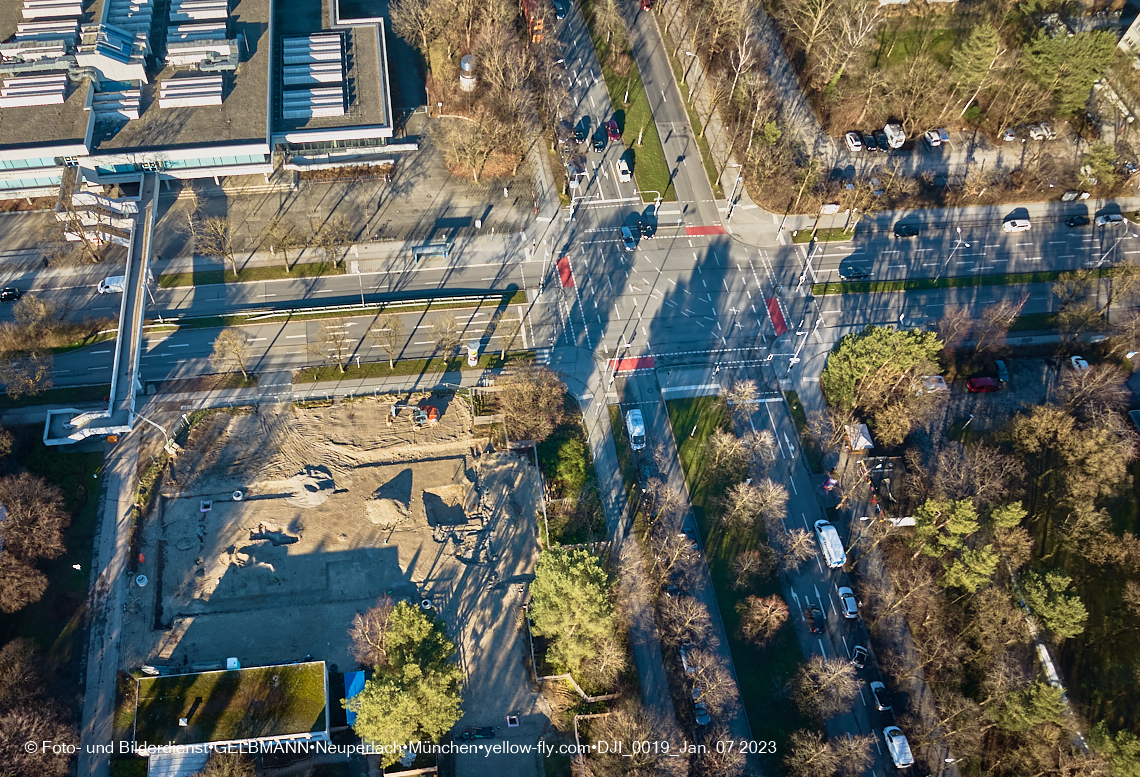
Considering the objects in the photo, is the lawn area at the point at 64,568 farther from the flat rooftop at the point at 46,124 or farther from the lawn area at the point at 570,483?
the lawn area at the point at 570,483

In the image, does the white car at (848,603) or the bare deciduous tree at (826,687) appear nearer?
the bare deciduous tree at (826,687)

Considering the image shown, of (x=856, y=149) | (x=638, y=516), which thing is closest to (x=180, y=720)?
(x=638, y=516)

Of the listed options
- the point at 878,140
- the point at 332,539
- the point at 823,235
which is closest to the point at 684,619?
the point at 332,539

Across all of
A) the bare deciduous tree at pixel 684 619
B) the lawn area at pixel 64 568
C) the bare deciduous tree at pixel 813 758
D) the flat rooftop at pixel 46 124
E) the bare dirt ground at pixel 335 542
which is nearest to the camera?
the bare deciduous tree at pixel 813 758

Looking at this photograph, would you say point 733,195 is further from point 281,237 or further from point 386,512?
point 386,512

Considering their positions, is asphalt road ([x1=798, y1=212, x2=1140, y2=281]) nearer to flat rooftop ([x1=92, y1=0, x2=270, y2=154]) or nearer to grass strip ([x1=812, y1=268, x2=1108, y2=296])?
grass strip ([x1=812, y1=268, x2=1108, y2=296])

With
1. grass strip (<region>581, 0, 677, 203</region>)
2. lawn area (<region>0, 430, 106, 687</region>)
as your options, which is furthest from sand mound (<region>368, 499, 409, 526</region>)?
grass strip (<region>581, 0, 677, 203</region>)

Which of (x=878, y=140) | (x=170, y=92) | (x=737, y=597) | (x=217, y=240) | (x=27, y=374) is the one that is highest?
(x=170, y=92)

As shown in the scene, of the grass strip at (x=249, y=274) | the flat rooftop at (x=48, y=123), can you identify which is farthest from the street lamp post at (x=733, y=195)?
the flat rooftop at (x=48, y=123)
